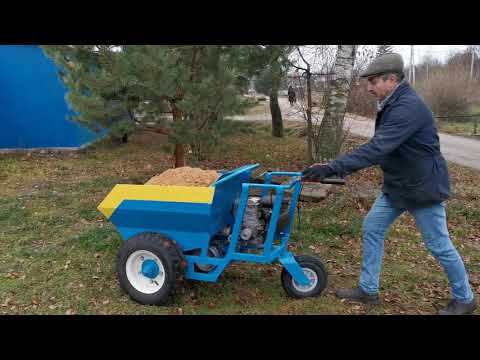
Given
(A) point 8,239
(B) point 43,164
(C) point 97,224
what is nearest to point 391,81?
(C) point 97,224

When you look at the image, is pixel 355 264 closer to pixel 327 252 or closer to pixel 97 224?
pixel 327 252

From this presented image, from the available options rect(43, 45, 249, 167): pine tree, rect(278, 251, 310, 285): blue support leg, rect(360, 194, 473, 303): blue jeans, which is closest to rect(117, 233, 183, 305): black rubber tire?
rect(278, 251, 310, 285): blue support leg

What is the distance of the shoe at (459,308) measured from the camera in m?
3.46

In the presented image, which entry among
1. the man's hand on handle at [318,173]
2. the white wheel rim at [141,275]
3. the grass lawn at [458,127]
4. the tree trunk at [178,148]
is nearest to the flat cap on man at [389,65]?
the man's hand on handle at [318,173]

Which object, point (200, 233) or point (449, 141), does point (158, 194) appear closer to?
point (200, 233)

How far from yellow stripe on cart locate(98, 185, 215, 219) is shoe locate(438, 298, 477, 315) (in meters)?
2.13

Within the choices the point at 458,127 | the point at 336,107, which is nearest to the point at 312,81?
the point at 336,107

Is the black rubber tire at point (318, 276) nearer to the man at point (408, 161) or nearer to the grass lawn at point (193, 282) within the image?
the grass lawn at point (193, 282)

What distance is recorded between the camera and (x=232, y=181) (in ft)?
12.0

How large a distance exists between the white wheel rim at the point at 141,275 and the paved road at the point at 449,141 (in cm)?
613

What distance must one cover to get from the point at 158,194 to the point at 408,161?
1.95m

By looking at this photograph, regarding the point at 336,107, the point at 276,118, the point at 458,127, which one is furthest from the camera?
the point at 458,127

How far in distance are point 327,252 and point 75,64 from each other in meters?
4.67

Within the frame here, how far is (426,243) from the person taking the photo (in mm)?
3408
